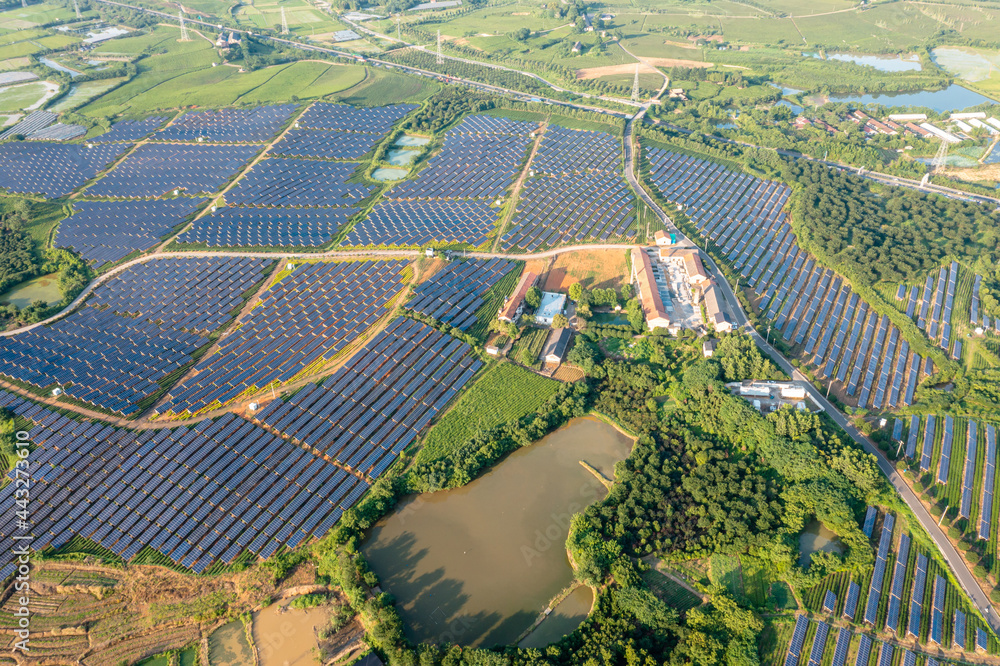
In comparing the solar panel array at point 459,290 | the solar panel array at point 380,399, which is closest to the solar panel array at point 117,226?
the solar panel array at point 459,290

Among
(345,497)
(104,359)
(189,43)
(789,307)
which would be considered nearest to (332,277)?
(104,359)

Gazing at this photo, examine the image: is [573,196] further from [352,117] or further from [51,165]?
[51,165]

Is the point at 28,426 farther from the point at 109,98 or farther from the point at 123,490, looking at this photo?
the point at 109,98

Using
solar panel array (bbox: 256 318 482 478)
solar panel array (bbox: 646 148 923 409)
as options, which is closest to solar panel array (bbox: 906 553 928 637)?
solar panel array (bbox: 646 148 923 409)

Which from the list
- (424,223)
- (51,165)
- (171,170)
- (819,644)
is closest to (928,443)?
(819,644)

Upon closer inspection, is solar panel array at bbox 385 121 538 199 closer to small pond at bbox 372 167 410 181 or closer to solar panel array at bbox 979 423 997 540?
small pond at bbox 372 167 410 181

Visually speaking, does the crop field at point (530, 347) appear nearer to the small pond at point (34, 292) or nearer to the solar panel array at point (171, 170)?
the small pond at point (34, 292)
